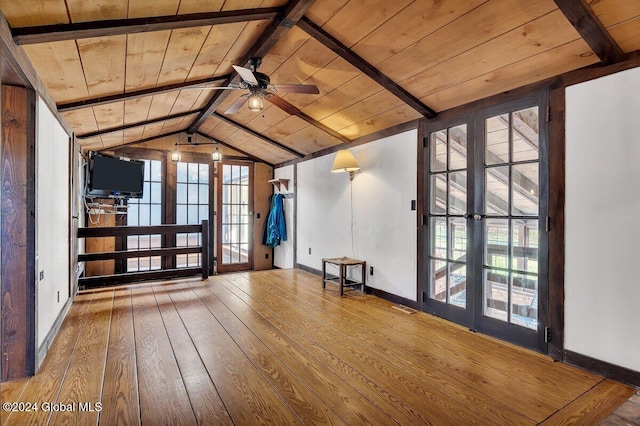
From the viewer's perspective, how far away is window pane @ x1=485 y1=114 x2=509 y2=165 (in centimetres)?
299

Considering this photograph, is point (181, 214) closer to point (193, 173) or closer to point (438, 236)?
point (193, 173)

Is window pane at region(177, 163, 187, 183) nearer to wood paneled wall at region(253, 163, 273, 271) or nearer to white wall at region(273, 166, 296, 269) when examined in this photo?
wood paneled wall at region(253, 163, 273, 271)

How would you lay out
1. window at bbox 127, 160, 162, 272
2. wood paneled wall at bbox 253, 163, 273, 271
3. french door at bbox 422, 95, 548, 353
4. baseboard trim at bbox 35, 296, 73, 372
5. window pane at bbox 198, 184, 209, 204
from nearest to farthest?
baseboard trim at bbox 35, 296, 73, 372 → french door at bbox 422, 95, 548, 353 → window at bbox 127, 160, 162, 272 → window pane at bbox 198, 184, 209, 204 → wood paneled wall at bbox 253, 163, 273, 271

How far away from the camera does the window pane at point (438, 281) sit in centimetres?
355

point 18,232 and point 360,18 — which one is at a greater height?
point 360,18

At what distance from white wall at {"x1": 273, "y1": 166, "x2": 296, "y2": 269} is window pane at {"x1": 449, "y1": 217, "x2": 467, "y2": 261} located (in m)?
3.66

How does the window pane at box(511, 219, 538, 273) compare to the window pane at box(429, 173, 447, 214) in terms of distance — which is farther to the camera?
the window pane at box(429, 173, 447, 214)

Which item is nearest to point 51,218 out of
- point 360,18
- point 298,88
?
point 298,88

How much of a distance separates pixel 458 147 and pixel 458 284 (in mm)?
1416

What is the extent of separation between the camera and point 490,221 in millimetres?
3105

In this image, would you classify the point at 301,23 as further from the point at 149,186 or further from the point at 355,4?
the point at 149,186

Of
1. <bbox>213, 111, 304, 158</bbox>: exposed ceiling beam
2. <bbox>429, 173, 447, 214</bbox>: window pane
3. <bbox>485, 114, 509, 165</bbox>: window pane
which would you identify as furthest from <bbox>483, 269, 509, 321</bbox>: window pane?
<bbox>213, 111, 304, 158</bbox>: exposed ceiling beam

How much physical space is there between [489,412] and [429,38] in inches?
104

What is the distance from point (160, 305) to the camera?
3986mm
